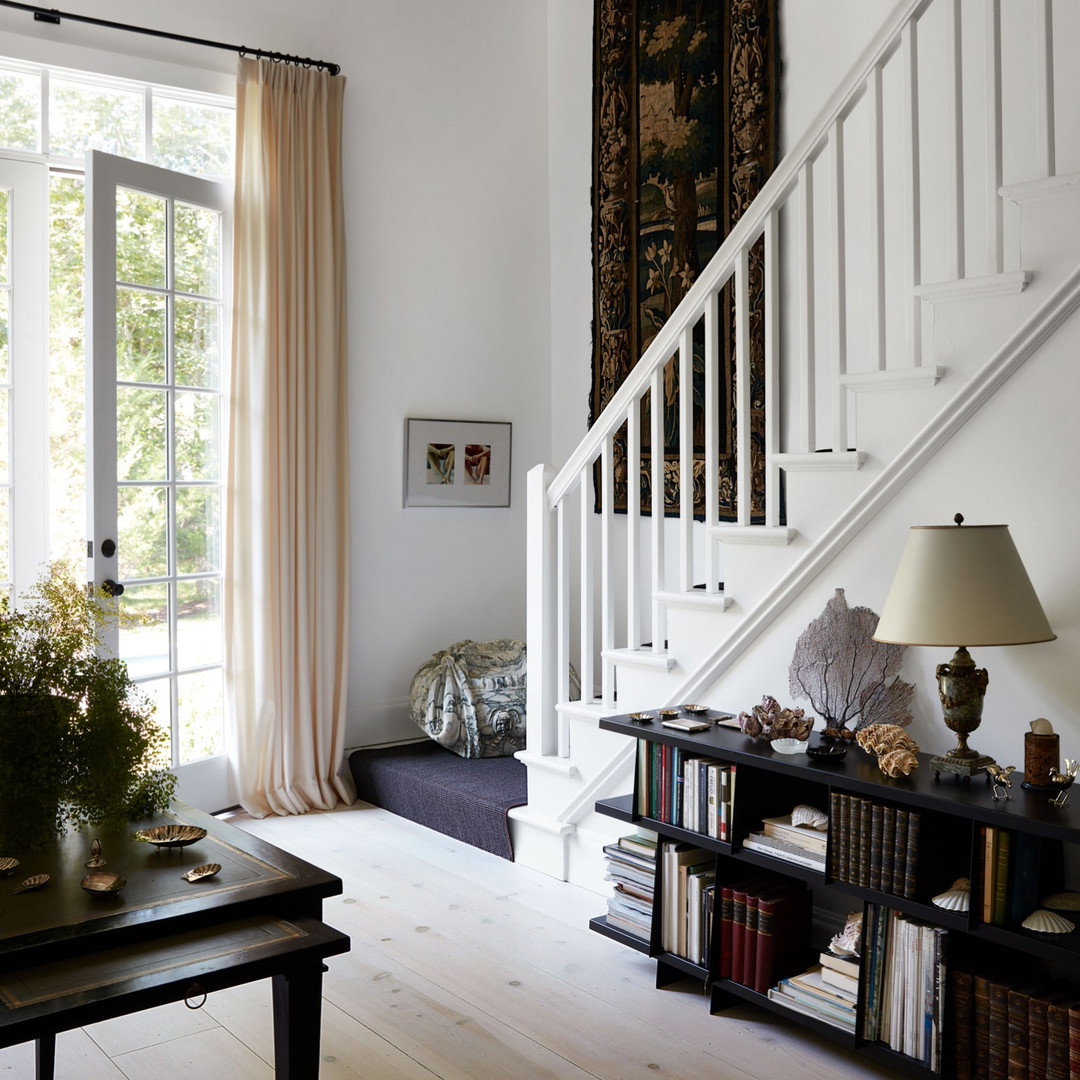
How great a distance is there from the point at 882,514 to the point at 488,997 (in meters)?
1.58

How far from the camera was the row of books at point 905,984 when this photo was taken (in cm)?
229

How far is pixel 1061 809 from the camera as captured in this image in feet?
7.03

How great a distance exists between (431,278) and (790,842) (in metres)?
3.32

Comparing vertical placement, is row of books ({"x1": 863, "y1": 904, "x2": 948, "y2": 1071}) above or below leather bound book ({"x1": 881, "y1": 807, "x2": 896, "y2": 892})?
below

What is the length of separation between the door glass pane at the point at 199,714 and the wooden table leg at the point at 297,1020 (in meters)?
2.76

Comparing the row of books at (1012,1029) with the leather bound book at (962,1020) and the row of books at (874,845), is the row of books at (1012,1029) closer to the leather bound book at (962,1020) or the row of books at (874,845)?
the leather bound book at (962,1020)

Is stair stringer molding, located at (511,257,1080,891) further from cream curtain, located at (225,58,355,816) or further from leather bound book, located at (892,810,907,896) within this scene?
cream curtain, located at (225,58,355,816)

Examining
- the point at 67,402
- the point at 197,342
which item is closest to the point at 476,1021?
the point at 197,342

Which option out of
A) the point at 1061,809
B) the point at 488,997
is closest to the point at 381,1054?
the point at 488,997

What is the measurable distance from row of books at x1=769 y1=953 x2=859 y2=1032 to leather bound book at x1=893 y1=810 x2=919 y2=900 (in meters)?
0.27

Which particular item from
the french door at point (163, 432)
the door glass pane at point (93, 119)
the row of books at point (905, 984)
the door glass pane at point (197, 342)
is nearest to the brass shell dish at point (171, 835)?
the row of books at point (905, 984)

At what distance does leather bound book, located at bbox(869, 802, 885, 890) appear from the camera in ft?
7.87

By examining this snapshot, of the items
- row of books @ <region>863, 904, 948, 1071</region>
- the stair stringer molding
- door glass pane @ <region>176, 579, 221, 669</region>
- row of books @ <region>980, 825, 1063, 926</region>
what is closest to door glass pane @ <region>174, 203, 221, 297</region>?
door glass pane @ <region>176, 579, 221, 669</region>

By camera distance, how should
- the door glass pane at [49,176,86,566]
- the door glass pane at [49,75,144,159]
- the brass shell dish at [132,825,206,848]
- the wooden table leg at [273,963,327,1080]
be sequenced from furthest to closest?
1. the door glass pane at [49,176,86,566]
2. the door glass pane at [49,75,144,159]
3. the brass shell dish at [132,825,206,848]
4. the wooden table leg at [273,963,327,1080]
